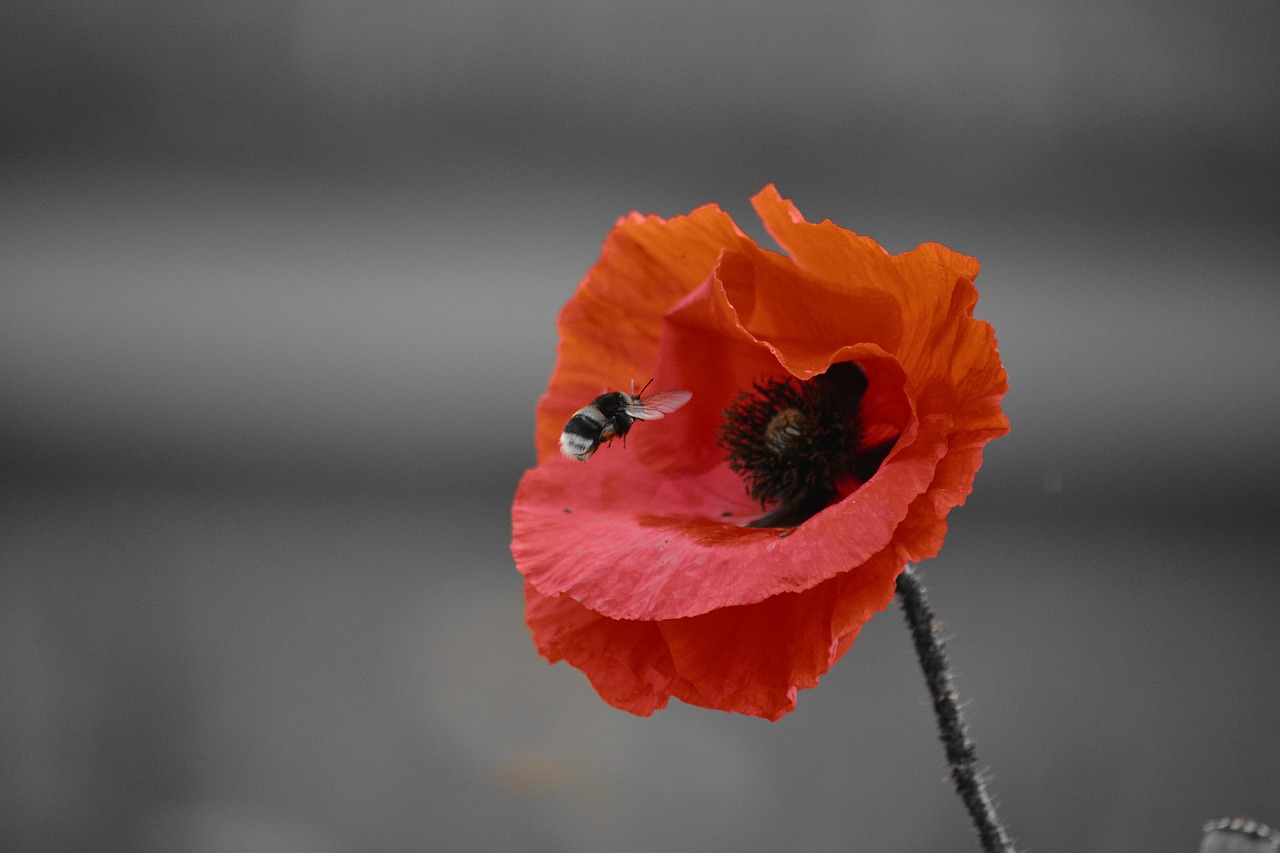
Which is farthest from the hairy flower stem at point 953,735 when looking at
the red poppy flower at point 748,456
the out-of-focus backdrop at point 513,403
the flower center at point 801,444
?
the out-of-focus backdrop at point 513,403

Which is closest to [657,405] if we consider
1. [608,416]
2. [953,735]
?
[608,416]

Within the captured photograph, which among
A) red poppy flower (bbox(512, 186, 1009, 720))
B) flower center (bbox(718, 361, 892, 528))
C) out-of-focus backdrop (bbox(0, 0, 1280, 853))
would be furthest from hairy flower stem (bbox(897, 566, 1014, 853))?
out-of-focus backdrop (bbox(0, 0, 1280, 853))

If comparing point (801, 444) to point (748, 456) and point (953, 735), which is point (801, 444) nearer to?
point (748, 456)

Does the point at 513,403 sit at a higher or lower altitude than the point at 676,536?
higher

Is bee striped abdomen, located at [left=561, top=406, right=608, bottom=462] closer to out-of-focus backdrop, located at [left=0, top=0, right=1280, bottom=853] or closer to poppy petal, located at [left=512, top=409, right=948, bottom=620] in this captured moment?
poppy petal, located at [left=512, top=409, right=948, bottom=620]

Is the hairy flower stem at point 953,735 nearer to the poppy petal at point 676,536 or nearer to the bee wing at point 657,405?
the poppy petal at point 676,536

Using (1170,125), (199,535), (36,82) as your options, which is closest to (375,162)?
(36,82)

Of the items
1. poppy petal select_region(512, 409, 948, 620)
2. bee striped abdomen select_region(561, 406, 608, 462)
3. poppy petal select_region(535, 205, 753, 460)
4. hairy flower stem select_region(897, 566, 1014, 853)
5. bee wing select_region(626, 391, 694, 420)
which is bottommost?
hairy flower stem select_region(897, 566, 1014, 853)
